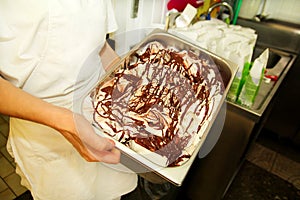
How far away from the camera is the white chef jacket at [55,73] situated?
A: 695 mm

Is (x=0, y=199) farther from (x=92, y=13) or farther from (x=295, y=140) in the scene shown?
(x=295, y=140)

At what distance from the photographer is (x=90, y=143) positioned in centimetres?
67

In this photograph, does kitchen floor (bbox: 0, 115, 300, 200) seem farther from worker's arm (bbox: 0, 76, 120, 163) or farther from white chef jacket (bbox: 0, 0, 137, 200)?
worker's arm (bbox: 0, 76, 120, 163)

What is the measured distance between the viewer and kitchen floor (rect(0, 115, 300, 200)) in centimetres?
162

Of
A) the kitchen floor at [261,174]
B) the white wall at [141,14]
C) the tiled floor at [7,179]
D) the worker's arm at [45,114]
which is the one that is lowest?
the tiled floor at [7,179]

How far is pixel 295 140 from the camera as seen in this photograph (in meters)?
1.97

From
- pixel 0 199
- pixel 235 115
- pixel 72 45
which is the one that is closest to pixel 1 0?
pixel 72 45

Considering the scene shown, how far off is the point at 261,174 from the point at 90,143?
1526 mm

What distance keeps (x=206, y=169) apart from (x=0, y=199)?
1.21 metres

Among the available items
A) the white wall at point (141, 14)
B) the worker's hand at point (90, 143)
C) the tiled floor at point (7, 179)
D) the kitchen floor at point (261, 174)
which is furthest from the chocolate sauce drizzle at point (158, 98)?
the tiled floor at point (7, 179)

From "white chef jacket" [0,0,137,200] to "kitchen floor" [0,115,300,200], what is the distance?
75 centimetres

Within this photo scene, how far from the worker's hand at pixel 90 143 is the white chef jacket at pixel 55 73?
0.49ft

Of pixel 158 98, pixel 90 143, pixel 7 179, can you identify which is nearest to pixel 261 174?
pixel 158 98

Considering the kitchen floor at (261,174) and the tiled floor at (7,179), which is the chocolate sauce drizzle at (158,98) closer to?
the kitchen floor at (261,174)
